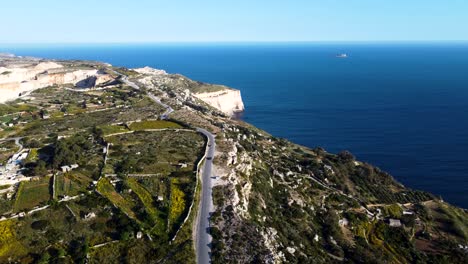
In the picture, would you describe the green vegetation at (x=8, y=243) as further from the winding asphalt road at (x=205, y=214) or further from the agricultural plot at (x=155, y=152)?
the winding asphalt road at (x=205, y=214)

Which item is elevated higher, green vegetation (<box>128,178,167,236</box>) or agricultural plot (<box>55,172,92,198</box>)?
agricultural plot (<box>55,172,92,198</box>)

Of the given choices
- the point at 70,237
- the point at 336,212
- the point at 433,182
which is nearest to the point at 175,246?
the point at 70,237

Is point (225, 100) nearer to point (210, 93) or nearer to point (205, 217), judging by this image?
point (210, 93)

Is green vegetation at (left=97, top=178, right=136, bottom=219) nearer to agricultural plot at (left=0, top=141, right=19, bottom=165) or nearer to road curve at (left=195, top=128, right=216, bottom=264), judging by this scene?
road curve at (left=195, top=128, right=216, bottom=264)

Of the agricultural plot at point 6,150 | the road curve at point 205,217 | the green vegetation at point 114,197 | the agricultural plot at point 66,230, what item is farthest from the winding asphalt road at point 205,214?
the agricultural plot at point 6,150

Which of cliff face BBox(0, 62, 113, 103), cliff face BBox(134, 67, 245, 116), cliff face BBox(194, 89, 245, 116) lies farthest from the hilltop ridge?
cliff face BBox(194, 89, 245, 116)

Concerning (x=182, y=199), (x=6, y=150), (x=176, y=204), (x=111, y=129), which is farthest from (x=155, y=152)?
(x=6, y=150)
